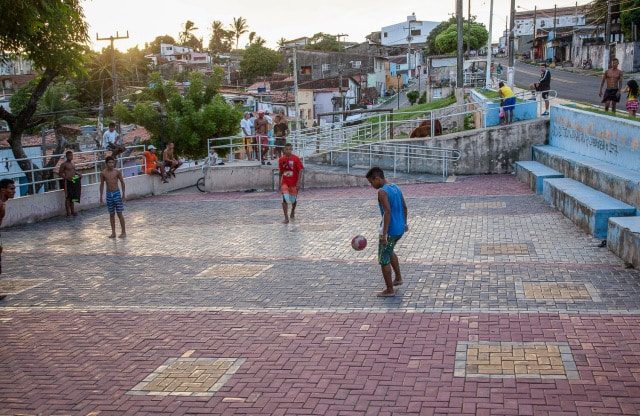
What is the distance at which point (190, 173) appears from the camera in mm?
24156

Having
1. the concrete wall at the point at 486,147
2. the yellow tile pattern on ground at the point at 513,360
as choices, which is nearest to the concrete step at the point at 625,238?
the yellow tile pattern on ground at the point at 513,360

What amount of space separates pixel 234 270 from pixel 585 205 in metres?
6.09

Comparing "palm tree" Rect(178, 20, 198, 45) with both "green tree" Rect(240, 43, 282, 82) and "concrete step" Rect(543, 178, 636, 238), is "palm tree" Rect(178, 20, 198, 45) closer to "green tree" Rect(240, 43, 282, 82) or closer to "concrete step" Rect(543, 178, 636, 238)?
"green tree" Rect(240, 43, 282, 82)

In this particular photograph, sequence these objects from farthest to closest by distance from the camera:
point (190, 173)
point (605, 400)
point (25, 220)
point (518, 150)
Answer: point (190, 173), point (518, 150), point (25, 220), point (605, 400)

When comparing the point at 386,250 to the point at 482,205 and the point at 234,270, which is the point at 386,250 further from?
the point at 482,205

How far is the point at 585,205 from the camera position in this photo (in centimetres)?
1118

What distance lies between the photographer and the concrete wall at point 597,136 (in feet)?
41.9

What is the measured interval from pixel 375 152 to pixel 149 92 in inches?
777

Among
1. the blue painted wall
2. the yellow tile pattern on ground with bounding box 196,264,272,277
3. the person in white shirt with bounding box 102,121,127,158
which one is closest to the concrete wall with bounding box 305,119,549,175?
the blue painted wall

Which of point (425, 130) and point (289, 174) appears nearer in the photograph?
point (289, 174)

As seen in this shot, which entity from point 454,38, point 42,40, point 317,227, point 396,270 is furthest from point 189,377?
point 454,38

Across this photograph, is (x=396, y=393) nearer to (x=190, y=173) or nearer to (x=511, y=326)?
(x=511, y=326)

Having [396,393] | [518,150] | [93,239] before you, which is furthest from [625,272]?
[518,150]

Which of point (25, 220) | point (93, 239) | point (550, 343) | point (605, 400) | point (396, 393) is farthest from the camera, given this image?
point (25, 220)
